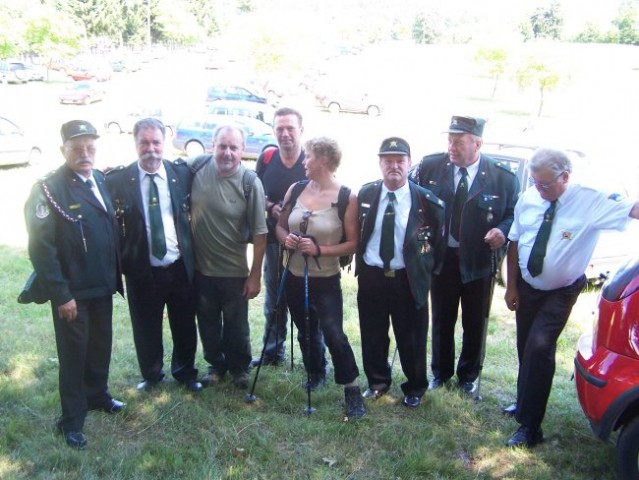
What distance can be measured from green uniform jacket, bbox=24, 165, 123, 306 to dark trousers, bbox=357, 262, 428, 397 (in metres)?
1.76

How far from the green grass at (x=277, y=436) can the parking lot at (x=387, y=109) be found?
496 cm

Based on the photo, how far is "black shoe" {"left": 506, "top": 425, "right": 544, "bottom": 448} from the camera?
391cm

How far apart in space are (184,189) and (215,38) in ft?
276

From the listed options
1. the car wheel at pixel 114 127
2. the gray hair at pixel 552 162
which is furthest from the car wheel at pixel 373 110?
the gray hair at pixel 552 162

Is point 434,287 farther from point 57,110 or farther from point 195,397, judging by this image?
point 57,110

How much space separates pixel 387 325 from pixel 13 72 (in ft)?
149

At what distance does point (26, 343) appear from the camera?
5.31 metres

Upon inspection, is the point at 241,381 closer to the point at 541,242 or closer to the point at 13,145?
the point at 541,242

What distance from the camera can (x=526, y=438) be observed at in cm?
393

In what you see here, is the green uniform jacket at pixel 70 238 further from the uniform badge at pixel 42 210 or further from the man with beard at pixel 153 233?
the man with beard at pixel 153 233

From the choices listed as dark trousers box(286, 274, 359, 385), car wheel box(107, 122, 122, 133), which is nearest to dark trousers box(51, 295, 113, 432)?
dark trousers box(286, 274, 359, 385)

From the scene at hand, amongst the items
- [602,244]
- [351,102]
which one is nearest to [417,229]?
[602,244]

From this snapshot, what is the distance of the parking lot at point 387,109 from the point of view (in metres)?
14.5

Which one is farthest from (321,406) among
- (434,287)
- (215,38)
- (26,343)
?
(215,38)
